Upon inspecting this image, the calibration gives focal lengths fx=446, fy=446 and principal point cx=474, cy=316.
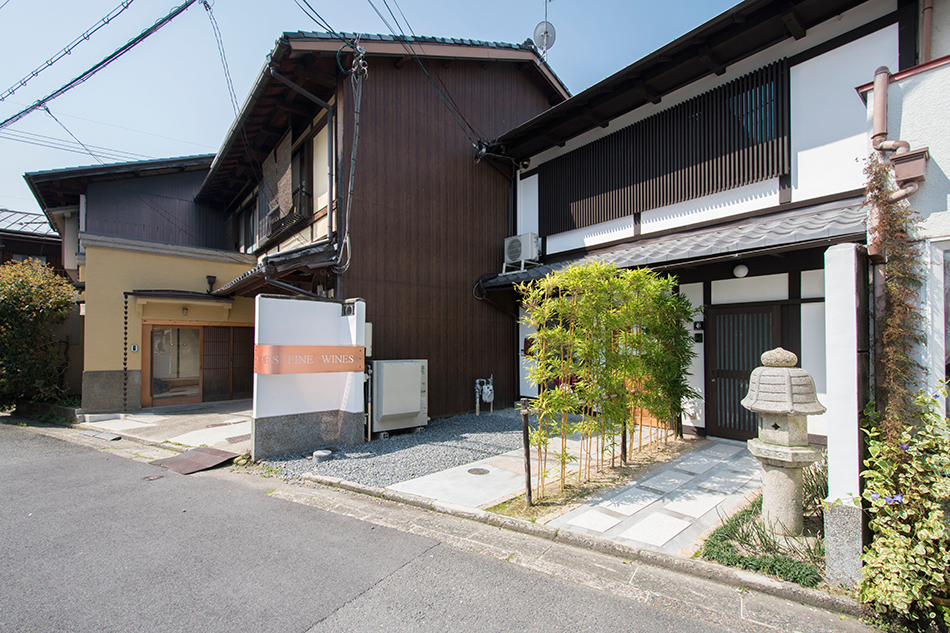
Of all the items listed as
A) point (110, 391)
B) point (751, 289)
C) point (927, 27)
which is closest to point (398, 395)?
point (751, 289)

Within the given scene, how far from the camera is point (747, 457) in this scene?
19.0 ft

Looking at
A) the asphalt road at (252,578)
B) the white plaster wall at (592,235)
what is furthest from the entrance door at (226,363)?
the white plaster wall at (592,235)

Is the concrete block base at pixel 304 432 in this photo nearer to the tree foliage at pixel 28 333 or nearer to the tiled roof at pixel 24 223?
the tree foliage at pixel 28 333

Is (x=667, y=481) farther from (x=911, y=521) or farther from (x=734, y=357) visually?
(x=734, y=357)

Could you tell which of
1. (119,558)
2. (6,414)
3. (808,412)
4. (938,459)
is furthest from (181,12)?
(6,414)

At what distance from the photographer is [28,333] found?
32.4ft

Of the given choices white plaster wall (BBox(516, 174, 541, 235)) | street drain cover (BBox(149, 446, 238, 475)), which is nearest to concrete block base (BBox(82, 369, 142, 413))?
street drain cover (BBox(149, 446, 238, 475))

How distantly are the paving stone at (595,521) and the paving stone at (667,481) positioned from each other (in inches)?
39.8

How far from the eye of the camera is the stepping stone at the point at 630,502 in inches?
165

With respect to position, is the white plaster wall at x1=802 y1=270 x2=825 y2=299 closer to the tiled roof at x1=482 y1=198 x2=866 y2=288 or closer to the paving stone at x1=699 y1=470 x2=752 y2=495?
the tiled roof at x1=482 y1=198 x2=866 y2=288

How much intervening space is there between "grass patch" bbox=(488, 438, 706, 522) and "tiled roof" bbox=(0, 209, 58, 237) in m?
21.7

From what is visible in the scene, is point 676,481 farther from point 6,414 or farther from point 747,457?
point 6,414

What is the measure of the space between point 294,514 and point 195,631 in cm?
180

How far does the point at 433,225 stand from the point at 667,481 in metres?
6.20
